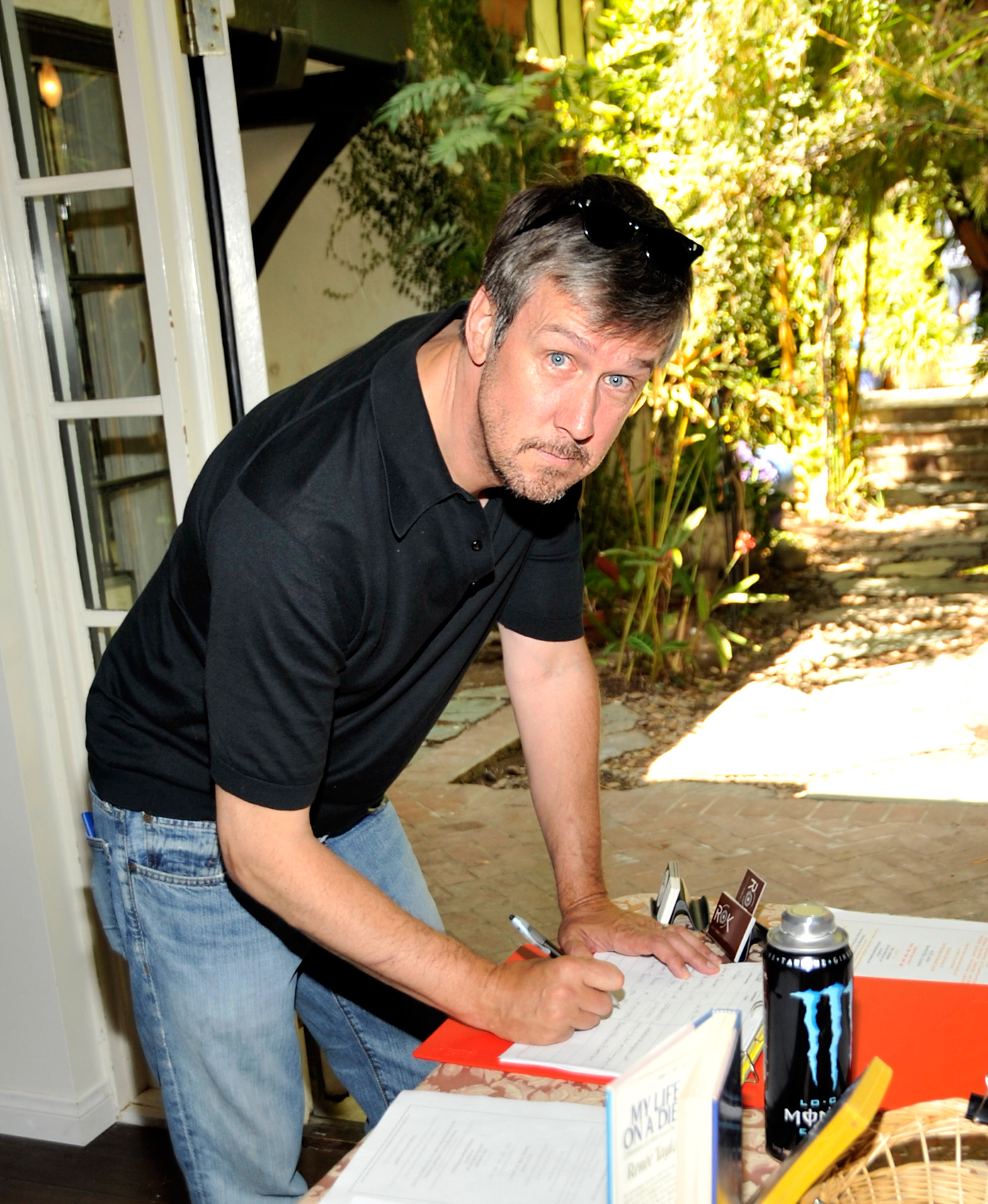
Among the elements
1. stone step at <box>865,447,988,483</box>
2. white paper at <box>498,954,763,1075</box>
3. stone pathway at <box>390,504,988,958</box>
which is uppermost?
white paper at <box>498,954,763,1075</box>

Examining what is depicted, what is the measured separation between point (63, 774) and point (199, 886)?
3.50ft

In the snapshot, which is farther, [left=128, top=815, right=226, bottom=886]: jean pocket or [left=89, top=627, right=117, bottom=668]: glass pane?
[left=89, top=627, right=117, bottom=668]: glass pane

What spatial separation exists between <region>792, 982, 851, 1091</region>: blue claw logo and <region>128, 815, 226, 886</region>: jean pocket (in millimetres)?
735

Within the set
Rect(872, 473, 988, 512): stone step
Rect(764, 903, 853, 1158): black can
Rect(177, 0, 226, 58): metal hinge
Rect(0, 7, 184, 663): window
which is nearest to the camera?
Rect(764, 903, 853, 1158): black can

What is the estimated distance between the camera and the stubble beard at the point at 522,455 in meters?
1.15

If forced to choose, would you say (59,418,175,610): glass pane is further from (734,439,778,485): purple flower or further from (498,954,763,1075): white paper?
(734,439,778,485): purple flower

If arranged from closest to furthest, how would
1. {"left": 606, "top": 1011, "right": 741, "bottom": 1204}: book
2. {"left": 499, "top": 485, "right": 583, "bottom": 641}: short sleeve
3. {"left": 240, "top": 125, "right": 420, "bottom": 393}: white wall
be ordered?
{"left": 606, "top": 1011, "right": 741, "bottom": 1204}: book, {"left": 499, "top": 485, "right": 583, "bottom": 641}: short sleeve, {"left": 240, "top": 125, "right": 420, "bottom": 393}: white wall

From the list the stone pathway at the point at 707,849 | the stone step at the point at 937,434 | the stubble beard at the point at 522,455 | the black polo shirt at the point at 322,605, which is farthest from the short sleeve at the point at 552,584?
the stone step at the point at 937,434

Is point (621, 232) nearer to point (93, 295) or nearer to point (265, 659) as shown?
point (265, 659)

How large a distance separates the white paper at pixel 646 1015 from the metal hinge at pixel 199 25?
1.65 metres

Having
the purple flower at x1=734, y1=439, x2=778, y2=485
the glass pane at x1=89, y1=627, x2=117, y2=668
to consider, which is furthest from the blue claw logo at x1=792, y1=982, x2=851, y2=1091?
the purple flower at x1=734, y1=439, x2=778, y2=485

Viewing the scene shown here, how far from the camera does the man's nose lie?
3.65ft

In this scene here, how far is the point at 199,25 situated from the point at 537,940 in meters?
1.63

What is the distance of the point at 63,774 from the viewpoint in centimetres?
230
